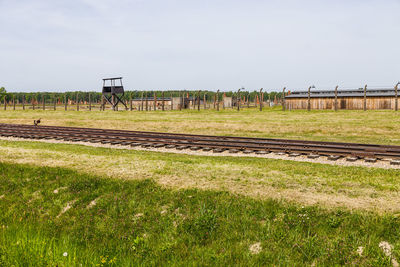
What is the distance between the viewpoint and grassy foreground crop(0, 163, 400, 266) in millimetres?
6270

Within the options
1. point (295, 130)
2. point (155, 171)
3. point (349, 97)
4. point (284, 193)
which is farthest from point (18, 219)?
point (349, 97)

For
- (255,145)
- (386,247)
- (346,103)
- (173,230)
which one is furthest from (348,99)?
(173,230)

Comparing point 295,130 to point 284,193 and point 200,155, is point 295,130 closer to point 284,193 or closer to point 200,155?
point 200,155

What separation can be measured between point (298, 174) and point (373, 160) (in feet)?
15.4

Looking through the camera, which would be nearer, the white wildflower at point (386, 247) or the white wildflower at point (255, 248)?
the white wildflower at point (386, 247)

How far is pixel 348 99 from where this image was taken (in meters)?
55.7

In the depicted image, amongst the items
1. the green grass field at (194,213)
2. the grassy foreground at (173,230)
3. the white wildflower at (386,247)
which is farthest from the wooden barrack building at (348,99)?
the white wildflower at (386,247)

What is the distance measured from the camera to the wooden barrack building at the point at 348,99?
52.7 metres

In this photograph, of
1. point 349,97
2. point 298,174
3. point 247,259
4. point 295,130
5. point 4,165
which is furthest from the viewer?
point 349,97

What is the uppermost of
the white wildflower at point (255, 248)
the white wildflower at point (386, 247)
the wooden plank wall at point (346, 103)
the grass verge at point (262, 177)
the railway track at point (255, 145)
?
the wooden plank wall at point (346, 103)

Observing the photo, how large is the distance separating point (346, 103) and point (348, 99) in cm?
73

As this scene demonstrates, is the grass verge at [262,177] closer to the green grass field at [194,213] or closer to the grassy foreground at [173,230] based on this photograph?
the green grass field at [194,213]

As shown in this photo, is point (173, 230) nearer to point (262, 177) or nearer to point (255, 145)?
point (262, 177)

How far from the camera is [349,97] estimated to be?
182 ft
